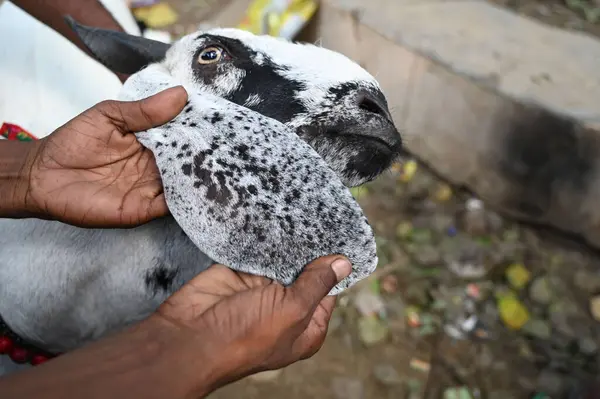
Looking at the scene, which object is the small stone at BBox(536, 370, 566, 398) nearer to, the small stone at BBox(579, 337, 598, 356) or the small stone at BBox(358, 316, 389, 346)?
the small stone at BBox(579, 337, 598, 356)

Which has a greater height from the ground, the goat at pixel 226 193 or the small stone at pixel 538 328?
the goat at pixel 226 193

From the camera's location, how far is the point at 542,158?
2.69 meters

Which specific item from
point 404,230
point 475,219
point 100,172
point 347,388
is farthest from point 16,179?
point 475,219

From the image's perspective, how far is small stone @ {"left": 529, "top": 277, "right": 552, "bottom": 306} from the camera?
2.62m

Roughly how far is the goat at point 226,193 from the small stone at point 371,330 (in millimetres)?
1606

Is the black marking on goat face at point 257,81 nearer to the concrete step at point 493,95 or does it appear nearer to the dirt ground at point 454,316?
the concrete step at point 493,95

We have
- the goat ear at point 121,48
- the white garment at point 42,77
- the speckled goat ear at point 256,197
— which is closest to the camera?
the speckled goat ear at point 256,197

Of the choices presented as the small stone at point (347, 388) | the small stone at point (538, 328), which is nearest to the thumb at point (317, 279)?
the small stone at point (347, 388)

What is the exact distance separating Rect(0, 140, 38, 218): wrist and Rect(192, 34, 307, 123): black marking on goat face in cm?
37

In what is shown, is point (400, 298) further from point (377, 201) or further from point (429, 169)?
point (429, 169)

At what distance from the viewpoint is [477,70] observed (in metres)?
2.77

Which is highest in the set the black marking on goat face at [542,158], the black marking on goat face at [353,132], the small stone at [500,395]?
the black marking on goat face at [353,132]

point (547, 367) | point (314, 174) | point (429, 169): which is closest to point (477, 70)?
point (429, 169)

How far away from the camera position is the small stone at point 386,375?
239cm
